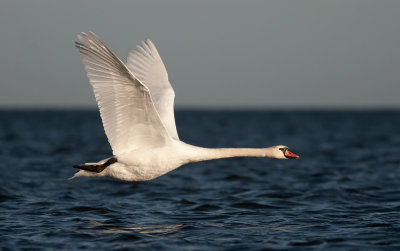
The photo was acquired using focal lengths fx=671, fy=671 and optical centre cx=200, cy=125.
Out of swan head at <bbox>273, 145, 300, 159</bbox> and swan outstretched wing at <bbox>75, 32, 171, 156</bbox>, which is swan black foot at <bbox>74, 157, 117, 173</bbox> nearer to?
swan outstretched wing at <bbox>75, 32, 171, 156</bbox>

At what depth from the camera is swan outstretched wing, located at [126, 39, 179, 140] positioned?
1118 centimetres

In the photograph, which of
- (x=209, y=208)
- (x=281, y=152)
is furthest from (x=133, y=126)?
(x=209, y=208)

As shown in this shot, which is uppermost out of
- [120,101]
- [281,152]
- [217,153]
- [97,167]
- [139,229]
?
[120,101]

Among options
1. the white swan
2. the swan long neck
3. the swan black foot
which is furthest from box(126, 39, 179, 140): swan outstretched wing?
the swan black foot

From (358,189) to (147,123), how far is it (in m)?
7.26

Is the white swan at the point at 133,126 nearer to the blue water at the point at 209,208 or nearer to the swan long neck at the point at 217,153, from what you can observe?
the swan long neck at the point at 217,153

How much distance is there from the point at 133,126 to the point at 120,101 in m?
0.62

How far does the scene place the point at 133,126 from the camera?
934cm

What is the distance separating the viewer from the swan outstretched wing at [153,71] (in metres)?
11.2

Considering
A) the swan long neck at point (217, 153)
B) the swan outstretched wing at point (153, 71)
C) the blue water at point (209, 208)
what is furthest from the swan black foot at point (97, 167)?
the swan outstretched wing at point (153, 71)

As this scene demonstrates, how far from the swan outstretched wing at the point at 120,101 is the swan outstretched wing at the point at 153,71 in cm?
163

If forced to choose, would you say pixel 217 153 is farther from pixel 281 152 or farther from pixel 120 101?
pixel 120 101

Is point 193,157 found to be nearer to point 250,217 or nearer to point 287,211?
point 250,217

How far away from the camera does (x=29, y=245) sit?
29.3ft
